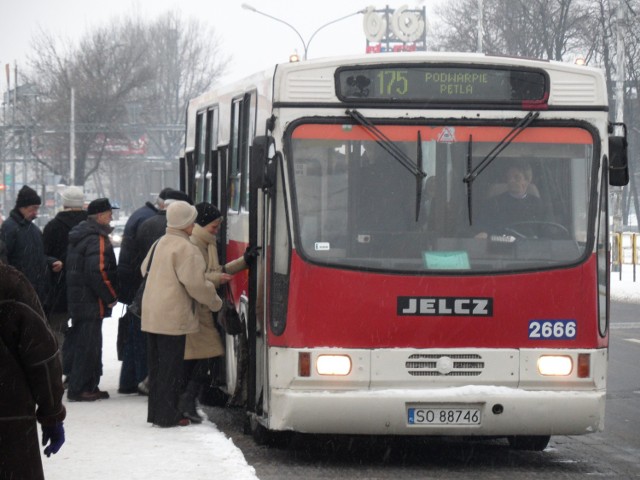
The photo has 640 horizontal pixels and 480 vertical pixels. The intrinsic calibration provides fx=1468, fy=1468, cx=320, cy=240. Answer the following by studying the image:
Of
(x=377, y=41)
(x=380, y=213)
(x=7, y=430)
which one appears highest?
(x=377, y=41)

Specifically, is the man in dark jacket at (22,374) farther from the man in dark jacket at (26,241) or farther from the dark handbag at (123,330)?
the dark handbag at (123,330)

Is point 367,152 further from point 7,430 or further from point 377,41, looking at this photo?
point 377,41

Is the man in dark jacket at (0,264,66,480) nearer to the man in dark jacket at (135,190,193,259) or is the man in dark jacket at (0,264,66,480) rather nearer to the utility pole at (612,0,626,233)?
the man in dark jacket at (135,190,193,259)

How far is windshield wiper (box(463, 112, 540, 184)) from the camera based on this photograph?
9.36m

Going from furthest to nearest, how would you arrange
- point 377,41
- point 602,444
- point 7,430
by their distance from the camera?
point 377,41
point 602,444
point 7,430

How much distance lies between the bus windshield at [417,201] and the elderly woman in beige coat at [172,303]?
1.36 meters

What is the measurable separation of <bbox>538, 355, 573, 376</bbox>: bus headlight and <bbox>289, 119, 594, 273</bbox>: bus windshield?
0.59 m

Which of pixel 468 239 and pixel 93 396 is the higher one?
pixel 468 239

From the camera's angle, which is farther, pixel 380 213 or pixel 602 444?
pixel 602 444

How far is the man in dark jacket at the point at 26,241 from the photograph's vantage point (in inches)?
478

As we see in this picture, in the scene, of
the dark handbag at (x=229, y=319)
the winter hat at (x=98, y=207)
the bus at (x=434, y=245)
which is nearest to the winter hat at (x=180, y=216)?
the dark handbag at (x=229, y=319)

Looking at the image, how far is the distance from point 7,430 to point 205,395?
764 cm

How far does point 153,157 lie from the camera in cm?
9769

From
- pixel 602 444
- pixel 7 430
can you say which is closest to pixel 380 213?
pixel 602 444
